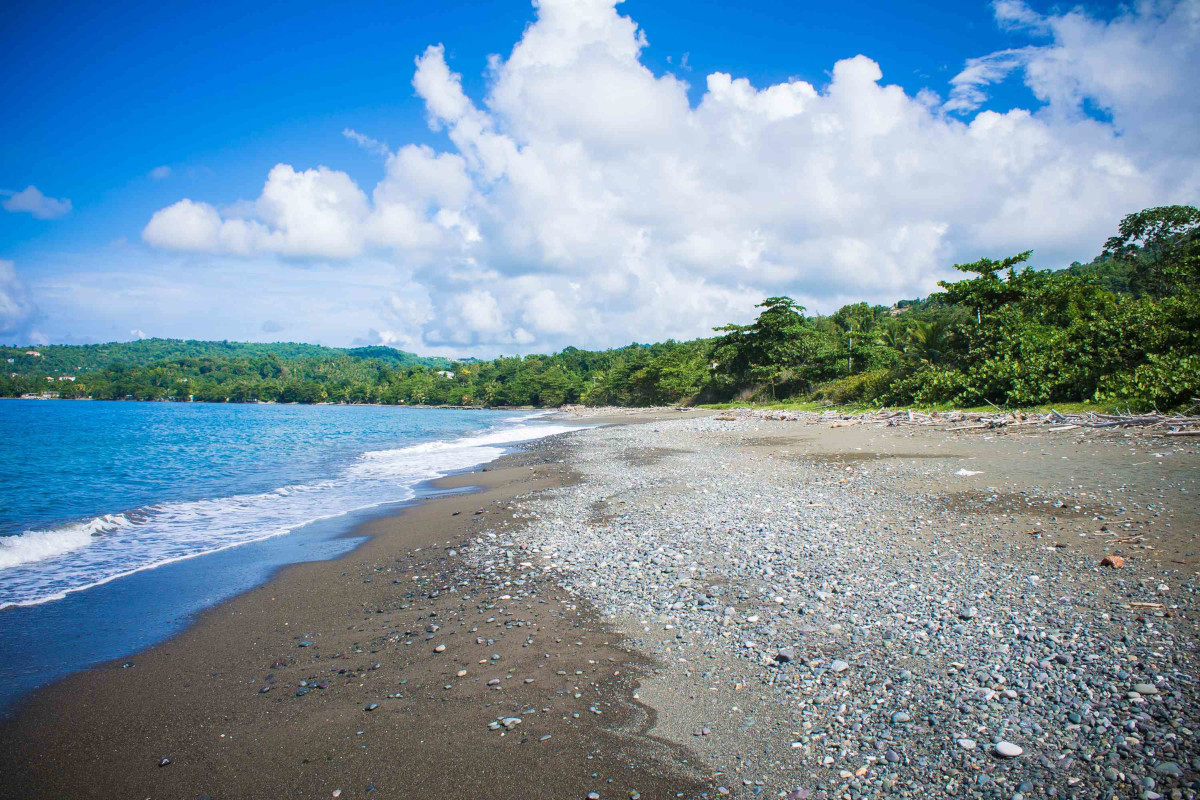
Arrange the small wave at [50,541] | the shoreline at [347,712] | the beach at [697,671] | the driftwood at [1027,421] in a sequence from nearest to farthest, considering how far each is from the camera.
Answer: the beach at [697,671]
the shoreline at [347,712]
the small wave at [50,541]
the driftwood at [1027,421]

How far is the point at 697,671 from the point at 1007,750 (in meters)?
2.42

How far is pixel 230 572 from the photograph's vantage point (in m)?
9.35

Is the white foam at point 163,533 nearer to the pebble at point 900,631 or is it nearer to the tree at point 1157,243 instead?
the pebble at point 900,631

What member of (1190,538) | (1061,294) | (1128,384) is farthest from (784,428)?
(1190,538)

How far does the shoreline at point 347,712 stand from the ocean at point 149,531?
1.02m

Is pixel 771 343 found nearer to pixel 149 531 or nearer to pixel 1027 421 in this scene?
pixel 1027 421

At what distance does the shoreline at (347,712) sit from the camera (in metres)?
4.06

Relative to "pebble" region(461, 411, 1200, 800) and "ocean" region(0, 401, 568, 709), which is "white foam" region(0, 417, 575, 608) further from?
"pebble" region(461, 411, 1200, 800)

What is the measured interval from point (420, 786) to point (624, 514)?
791 centimetres

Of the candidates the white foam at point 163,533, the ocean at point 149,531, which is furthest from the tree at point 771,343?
the white foam at point 163,533

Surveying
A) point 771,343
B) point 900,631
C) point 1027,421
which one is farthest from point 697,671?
point 771,343

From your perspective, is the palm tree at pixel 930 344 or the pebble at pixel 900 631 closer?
the pebble at pixel 900 631

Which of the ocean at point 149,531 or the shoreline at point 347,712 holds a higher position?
the shoreline at point 347,712

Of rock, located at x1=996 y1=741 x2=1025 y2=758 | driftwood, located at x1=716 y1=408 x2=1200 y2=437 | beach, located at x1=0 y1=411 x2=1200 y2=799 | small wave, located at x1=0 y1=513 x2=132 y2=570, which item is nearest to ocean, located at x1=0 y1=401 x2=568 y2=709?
small wave, located at x1=0 y1=513 x2=132 y2=570
